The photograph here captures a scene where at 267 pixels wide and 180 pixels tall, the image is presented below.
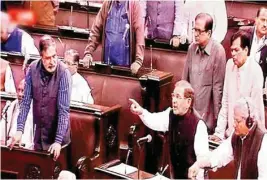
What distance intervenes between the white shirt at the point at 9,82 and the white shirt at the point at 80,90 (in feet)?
0.65

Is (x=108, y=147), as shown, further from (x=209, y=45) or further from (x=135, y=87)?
(x=209, y=45)

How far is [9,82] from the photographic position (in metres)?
2.24

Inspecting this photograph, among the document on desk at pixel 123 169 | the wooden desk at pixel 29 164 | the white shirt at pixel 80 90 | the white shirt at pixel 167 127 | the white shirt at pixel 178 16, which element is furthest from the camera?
the white shirt at pixel 178 16

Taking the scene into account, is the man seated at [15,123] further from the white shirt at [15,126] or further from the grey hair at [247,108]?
the grey hair at [247,108]

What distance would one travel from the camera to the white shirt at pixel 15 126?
2.11 m

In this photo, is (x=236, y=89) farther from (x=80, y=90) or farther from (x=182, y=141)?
(x=80, y=90)

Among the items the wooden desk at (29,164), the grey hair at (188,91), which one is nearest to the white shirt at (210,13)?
the grey hair at (188,91)

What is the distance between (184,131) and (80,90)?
1.50 feet

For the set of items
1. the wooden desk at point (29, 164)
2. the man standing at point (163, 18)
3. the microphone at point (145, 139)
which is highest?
the man standing at point (163, 18)

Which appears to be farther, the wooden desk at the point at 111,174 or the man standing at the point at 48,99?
the man standing at the point at 48,99

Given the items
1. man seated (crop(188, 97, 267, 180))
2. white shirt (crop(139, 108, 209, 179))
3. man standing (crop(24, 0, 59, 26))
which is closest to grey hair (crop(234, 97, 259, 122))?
man seated (crop(188, 97, 267, 180))

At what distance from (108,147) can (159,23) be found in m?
0.48

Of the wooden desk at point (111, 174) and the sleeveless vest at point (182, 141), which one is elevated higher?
the sleeveless vest at point (182, 141)

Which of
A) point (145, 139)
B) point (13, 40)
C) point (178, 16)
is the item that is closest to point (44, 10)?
point (13, 40)
